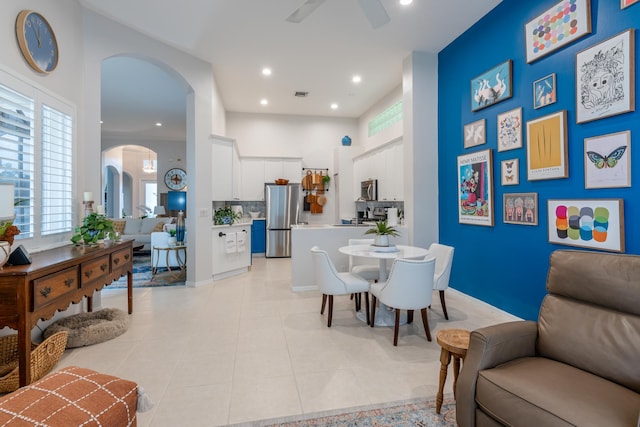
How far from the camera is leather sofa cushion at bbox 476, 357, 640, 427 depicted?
1175 millimetres

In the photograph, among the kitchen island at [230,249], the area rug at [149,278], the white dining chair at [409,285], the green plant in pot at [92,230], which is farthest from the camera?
the kitchen island at [230,249]

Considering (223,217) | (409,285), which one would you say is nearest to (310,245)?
(223,217)

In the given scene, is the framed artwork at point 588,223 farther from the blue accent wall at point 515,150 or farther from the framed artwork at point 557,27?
the framed artwork at point 557,27

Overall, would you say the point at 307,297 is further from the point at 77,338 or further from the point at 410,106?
the point at 410,106

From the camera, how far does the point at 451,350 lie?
5.70 ft

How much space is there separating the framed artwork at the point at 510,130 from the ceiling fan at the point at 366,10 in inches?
68.6

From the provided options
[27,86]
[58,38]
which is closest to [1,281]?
[27,86]

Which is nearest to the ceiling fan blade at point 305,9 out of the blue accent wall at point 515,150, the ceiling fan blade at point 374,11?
the ceiling fan blade at point 374,11

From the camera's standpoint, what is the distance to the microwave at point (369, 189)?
621 centimetres

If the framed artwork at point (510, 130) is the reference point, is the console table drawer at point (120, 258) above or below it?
below

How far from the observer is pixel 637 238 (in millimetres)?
2344

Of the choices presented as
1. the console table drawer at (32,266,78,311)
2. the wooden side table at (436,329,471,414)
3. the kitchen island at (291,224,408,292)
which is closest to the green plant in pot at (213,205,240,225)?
the kitchen island at (291,224,408,292)

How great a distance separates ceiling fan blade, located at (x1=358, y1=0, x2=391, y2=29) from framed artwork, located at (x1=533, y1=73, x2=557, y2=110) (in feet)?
5.43

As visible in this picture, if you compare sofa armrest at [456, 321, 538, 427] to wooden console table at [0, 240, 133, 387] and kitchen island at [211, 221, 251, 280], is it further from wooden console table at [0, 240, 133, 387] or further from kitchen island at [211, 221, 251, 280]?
kitchen island at [211, 221, 251, 280]
